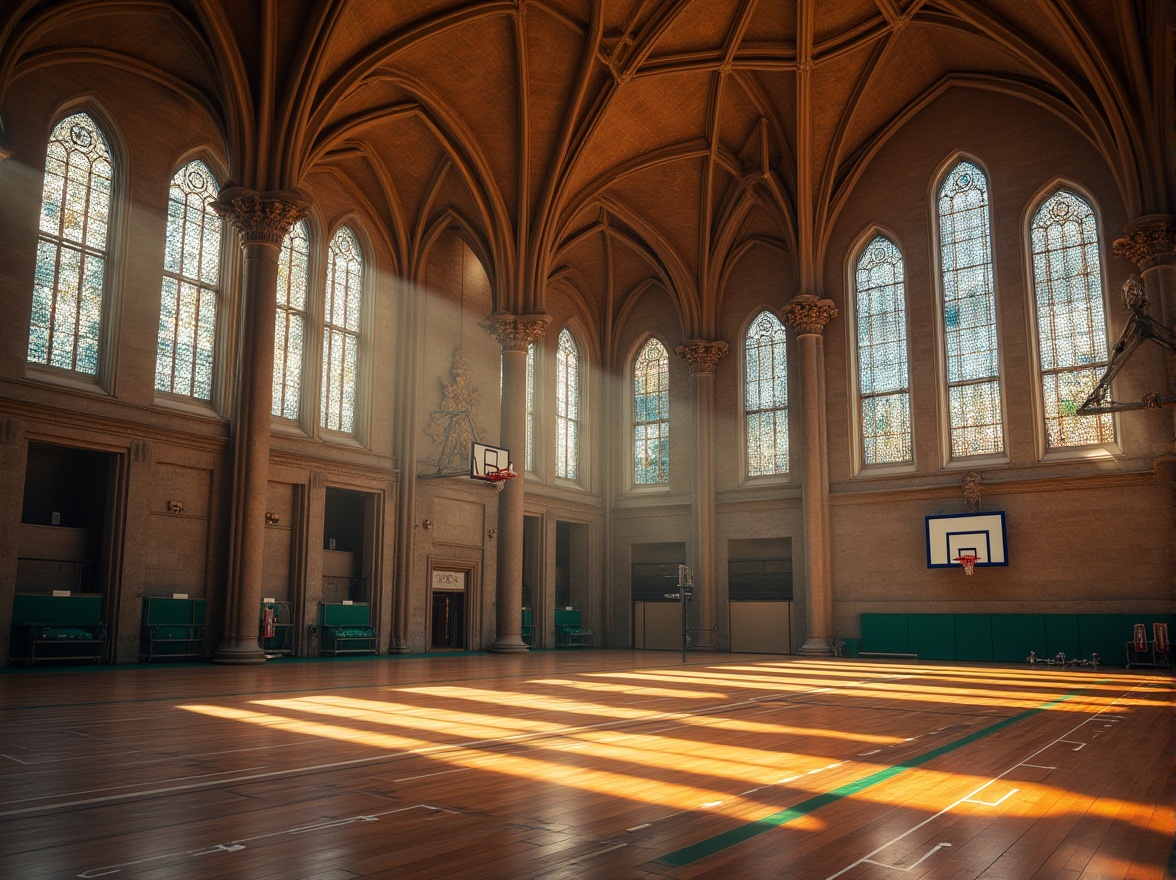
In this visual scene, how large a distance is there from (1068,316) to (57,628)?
89.7 ft

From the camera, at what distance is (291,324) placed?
26516mm

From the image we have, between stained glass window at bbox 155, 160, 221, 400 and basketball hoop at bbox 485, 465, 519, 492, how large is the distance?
816cm

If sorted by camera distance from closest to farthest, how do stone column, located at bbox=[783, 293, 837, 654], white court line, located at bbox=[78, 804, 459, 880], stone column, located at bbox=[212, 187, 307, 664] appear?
white court line, located at bbox=[78, 804, 459, 880]
stone column, located at bbox=[212, 187, 307, 664]
stone column, located at bbox=[783, 293, 837, 654]

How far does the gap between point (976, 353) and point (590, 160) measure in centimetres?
1345

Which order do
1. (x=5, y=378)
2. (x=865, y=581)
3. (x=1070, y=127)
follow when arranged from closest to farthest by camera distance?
(x=5, y=378) → (x=1070, y=127) → (x=865, y=581)

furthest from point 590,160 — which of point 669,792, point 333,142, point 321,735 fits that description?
point 669,792

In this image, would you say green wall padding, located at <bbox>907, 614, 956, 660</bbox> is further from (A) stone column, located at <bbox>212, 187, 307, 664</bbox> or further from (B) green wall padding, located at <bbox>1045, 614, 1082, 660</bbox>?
(A) stone column, located at <bbox>212, 187, 307, 664</bbox>

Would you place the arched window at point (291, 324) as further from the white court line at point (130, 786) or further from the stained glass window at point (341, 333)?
the white court line at point (130, 786)

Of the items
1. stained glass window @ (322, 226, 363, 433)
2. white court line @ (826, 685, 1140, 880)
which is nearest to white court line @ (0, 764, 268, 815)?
white court line @ (826, 685, 1140, 880)

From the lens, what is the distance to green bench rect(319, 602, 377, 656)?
2567 centimetres

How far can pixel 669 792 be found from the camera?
7000 mm

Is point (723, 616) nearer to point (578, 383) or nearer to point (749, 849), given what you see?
point (578, 383)

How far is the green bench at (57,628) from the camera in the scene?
1934 cm

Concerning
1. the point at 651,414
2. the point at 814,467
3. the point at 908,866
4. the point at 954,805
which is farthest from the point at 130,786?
the point at 651,414
